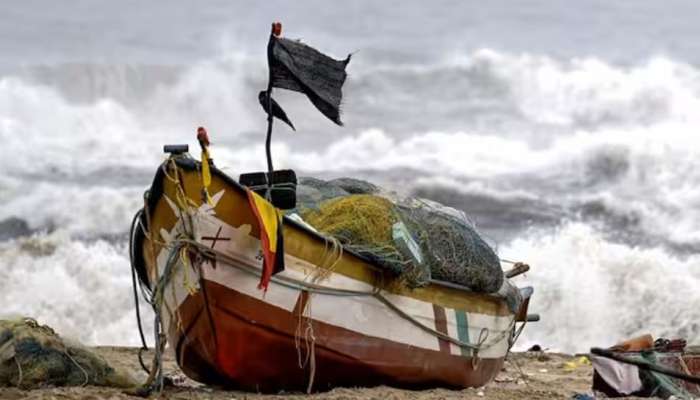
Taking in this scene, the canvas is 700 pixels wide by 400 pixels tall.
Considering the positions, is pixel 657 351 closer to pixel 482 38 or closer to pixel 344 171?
pixel 344 171

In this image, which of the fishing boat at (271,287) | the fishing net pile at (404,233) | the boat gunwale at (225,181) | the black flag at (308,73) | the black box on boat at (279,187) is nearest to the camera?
the boat gunwale at (225,181)

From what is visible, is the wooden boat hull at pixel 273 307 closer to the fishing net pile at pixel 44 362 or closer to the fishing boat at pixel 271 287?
the fishing boat at pixel 271 287

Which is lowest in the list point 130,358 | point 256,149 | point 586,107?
point 130,358

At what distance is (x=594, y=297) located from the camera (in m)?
16.9

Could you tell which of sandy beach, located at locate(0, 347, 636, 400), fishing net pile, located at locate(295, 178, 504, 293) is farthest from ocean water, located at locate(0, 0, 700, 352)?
fishing net pile, located at locate(295, 178, 504, 293)

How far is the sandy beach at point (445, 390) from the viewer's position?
8102 mm

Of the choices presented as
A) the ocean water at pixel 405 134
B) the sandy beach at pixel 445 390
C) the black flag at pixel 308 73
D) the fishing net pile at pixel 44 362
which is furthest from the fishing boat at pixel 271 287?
the ocean water at pixel 405 134

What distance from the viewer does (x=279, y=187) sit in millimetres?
8484

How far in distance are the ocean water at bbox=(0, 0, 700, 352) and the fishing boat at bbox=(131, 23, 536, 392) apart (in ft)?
21.5

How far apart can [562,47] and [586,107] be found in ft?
13.5

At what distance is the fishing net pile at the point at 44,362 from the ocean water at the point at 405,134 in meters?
6.43

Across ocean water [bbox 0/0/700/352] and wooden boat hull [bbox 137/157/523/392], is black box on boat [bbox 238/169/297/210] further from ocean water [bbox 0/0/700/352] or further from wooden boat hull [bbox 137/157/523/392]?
ocean water [bbox 0/0/700/352]

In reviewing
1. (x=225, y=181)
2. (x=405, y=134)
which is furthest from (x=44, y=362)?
(x=405, y=134)

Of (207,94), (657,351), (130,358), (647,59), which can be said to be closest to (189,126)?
(207,94)
